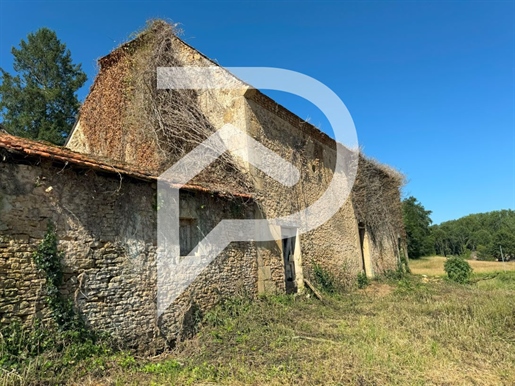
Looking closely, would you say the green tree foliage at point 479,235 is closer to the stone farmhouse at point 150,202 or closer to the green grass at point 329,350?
the stone farmhouse at point 150,202

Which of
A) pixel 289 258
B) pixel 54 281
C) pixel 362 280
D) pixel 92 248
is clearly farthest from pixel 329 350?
pixel 362 280

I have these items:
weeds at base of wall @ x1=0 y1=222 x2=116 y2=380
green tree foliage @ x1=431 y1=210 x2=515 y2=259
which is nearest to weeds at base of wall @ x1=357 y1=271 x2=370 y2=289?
weeds at base of wall @ x1=0 y1=222 x2=116 y2=380

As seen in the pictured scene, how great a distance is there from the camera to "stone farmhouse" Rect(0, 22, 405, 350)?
5412 mm

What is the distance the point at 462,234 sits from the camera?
80.5 m

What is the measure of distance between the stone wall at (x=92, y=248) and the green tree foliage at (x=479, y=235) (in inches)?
2469

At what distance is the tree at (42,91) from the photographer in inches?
854

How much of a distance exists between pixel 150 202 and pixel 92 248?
141 centimetres

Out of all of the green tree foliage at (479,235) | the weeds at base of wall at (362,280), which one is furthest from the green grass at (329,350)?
the green tree foliage at (479,235)

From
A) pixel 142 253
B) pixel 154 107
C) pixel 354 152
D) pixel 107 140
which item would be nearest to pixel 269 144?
pixel 154 107

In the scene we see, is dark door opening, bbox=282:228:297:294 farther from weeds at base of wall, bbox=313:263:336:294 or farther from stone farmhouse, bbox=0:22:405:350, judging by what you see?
weeds at base of wall, bbox=313:263:336:294

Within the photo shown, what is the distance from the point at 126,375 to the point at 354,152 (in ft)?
44.7

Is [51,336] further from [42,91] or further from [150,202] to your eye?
[42,91]

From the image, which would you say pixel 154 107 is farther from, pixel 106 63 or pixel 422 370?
pixel 422 370

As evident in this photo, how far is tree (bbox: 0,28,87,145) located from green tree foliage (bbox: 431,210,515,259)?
193 ft
